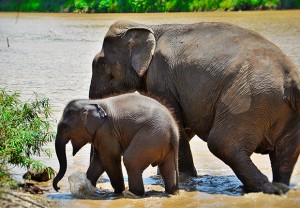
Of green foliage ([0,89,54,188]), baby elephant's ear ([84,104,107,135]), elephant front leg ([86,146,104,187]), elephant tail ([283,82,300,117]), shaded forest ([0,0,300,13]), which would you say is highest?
elephant tail ([283,82,300,117])

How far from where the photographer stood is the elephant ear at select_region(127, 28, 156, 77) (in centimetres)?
1088

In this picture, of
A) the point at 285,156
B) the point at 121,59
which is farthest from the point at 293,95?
the point at 121,59

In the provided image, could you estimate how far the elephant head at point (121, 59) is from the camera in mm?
11047

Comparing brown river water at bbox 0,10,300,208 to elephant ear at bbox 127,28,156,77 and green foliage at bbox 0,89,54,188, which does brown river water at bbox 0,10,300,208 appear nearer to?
green foliage at bbox 0,89,54,188

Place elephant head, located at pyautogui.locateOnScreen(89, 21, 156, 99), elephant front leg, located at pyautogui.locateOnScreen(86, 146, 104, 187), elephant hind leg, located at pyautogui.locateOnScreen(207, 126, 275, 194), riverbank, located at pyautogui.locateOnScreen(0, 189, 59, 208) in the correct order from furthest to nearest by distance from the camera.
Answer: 1. elephant head, located at pyautogui.locateOnScreen(89, 21, 156, 99)
2. elephant front leg, located at pyautogui.locateOnScreen(86, 146, 104, 187)
3. elephant hind leg, located at pyautogui.locateOnScreen(207, 126, 275, 194)
4. riverbank, located at pyautogui.locateOnScreen(0, 189, 59, 208)

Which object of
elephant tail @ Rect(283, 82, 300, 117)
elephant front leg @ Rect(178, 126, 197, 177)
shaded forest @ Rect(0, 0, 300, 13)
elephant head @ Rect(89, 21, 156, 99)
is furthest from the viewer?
shaded forest @ Rect(0, 0, 300, 13)

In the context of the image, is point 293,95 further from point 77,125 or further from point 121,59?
point 121,59

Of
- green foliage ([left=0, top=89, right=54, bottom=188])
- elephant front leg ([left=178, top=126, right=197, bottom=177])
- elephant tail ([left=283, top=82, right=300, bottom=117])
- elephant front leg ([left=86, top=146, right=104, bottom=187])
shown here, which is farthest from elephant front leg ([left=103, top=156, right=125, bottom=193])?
elephant tail ([left=283, top=82, right=300, bottom=117])

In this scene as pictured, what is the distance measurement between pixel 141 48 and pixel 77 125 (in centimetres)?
203

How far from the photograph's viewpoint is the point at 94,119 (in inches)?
367

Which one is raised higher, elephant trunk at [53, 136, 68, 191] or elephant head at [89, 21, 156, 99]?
elephant head at [89, 21, 156, 99]

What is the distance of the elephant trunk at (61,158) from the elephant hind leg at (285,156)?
8.37 feet

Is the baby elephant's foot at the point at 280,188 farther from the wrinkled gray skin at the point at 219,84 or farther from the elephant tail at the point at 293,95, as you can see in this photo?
the elephant tail at the point at 293,95

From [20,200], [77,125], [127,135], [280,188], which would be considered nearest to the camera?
[20,200]
